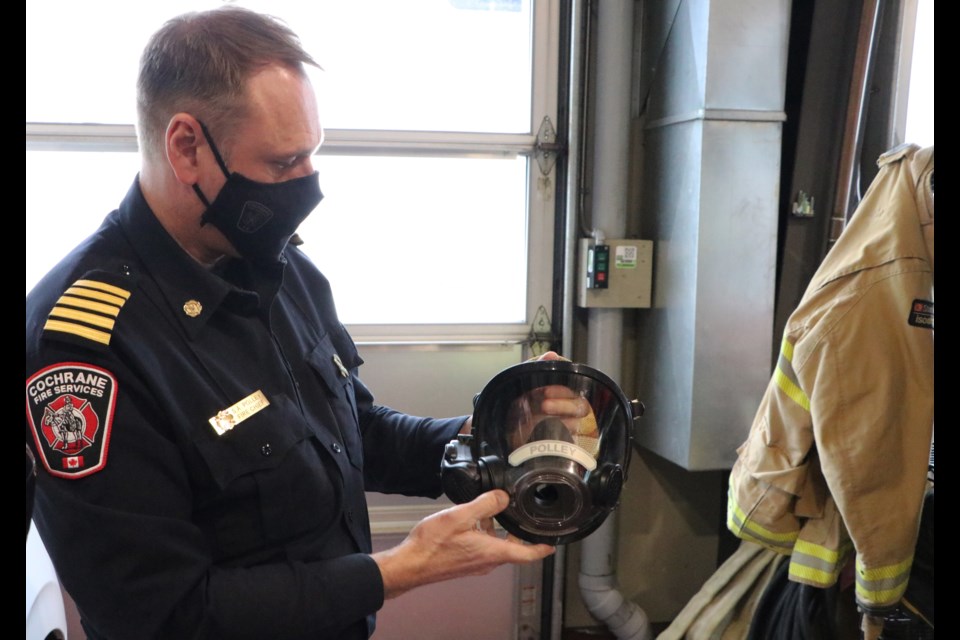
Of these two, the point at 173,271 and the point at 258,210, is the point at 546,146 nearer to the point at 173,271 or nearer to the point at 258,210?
the point at 258,210

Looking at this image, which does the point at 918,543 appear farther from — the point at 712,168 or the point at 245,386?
the point at 245,386

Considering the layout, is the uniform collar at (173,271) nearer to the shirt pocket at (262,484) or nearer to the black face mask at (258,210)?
the black face mask at (258,210)

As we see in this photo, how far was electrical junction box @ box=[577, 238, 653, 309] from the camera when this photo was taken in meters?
2.43

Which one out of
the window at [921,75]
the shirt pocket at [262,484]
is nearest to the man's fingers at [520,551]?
the shirt pocket at [262,484]

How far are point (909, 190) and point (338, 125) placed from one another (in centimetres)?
170

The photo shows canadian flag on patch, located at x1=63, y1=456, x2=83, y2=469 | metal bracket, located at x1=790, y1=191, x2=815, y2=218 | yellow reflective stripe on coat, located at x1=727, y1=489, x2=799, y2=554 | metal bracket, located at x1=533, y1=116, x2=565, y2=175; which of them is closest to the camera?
canadian flag on patch, located at x1=63, y1=456, x2=83, y2=469

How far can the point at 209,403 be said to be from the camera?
3.77 feet

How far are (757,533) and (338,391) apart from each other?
1082mm

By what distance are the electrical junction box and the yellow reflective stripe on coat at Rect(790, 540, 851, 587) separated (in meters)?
0.95

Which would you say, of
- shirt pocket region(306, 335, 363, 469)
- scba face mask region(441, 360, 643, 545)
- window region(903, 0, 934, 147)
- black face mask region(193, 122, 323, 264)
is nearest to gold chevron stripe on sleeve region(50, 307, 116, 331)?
black face mask region(193, 122, 323, 264)

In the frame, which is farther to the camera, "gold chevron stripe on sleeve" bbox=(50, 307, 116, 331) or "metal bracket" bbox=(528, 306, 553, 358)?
"metal bracket" bbox=(528, 306, 553, 358)

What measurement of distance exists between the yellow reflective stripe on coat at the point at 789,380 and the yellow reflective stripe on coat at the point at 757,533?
0.32m

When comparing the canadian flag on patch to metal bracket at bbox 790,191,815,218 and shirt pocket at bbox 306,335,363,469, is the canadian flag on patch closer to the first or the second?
shirt pocket at bbox 306,335,363,469

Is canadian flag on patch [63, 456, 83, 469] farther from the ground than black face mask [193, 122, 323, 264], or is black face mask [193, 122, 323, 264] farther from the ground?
black face mask [193, 122, 323, 264]
